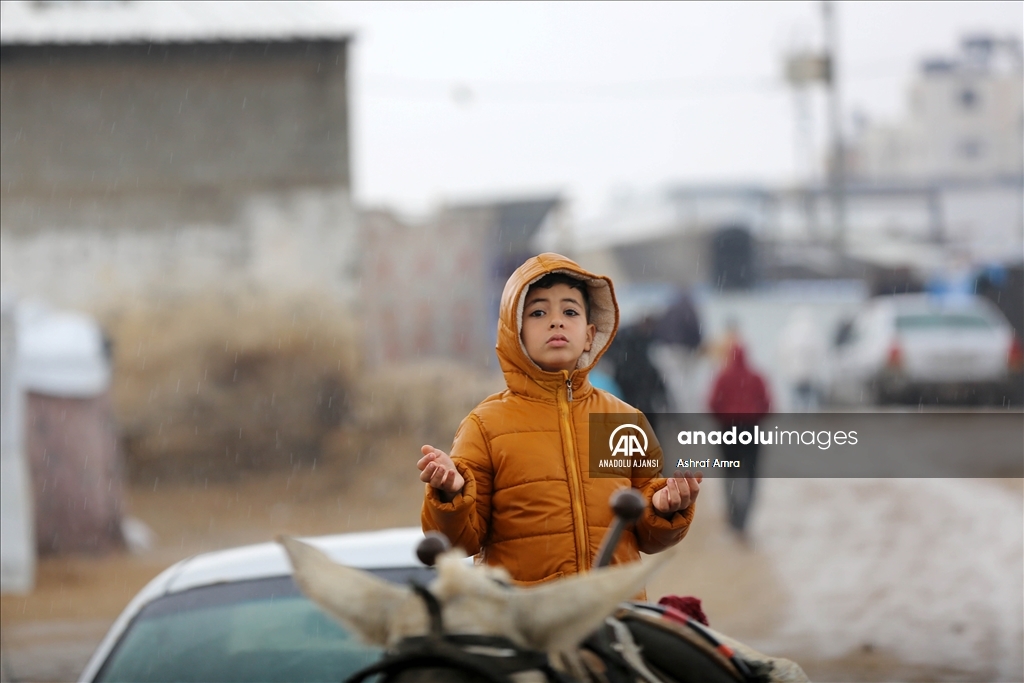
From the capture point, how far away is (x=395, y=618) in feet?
5.79

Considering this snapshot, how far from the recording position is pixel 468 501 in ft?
7.61

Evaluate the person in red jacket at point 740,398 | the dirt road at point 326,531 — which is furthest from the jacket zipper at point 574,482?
the person in red jacket at point 740,398

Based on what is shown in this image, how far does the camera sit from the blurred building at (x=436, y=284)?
19391mm

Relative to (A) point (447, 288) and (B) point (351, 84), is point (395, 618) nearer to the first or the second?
(B) point (351, 84)

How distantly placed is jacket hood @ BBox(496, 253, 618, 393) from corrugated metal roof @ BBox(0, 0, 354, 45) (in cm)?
1617

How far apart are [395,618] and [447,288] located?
1850 cm


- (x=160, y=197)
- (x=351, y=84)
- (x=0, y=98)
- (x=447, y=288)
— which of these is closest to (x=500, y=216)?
(x=447, y=288)

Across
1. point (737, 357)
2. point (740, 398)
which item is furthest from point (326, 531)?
point (740, 398)

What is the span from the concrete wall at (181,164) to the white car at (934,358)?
8670 mm

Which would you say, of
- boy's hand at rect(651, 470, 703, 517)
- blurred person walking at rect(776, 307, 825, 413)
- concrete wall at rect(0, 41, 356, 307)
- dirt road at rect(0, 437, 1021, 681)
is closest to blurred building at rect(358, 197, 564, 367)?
concrete wall at rect(0, 41, 356, 307)

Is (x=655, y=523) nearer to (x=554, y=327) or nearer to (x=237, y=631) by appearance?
(x=554, y=327)

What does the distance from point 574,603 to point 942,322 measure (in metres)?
19.3

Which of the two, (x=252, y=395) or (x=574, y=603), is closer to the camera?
(x=574, y=603)

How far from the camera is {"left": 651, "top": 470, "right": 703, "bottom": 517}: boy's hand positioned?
7.45 ft
